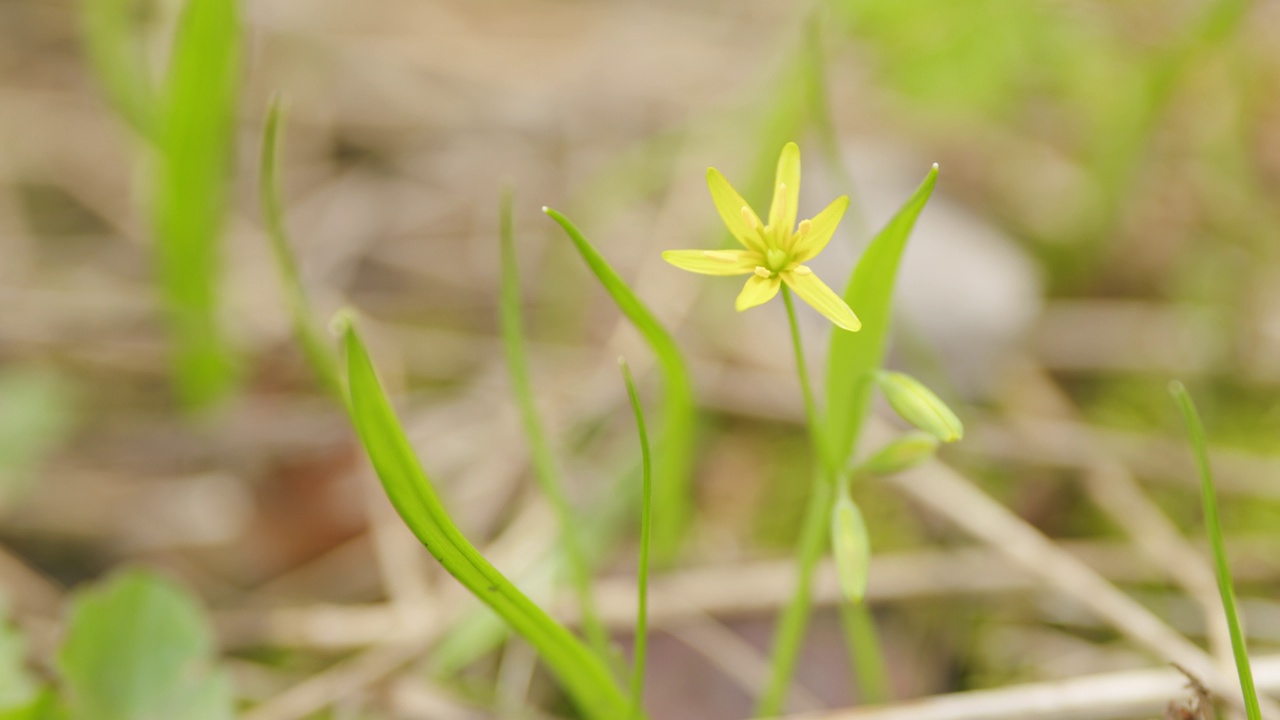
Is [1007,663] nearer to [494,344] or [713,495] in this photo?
[713,495]

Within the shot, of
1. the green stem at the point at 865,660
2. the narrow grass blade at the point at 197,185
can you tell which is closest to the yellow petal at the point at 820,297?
the green stem at the point at 865,660

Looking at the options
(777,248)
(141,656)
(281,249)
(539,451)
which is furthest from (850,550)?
(141,656)

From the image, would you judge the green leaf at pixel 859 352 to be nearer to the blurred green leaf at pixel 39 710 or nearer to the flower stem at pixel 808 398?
the flower stem at pixel 808 398

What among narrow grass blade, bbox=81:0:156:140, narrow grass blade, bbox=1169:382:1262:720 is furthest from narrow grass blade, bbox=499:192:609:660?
narrow grass blade, bbox=81:0:156:140

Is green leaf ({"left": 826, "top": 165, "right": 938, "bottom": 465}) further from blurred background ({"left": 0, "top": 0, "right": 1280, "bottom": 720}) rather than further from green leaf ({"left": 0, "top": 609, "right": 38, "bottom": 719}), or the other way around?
green leaf ({"left": 0, "top": 609, "right": 38, "bottom": 719})

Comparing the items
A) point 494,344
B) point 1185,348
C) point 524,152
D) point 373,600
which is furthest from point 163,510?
point 1185,348

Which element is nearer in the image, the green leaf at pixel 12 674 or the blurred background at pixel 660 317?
the green leaf at pixel 12 674

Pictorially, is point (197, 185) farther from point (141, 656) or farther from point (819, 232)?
point (819, 232)
